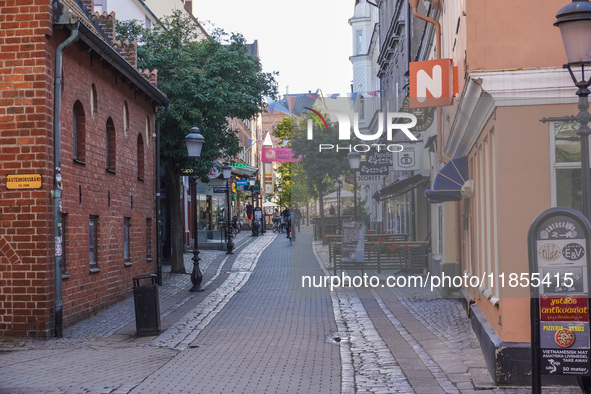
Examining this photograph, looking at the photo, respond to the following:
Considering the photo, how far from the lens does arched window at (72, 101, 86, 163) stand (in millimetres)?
16078

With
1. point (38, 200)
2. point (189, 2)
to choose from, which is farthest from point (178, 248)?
point (189, 2)

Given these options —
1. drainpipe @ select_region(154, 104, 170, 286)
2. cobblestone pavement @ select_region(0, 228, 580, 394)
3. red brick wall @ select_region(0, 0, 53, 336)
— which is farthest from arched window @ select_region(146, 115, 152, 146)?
red brick wall @ select_region(0, 0, 53, 336)

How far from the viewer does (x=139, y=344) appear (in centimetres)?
1270

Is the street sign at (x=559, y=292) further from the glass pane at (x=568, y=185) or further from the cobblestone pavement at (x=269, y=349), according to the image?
the glass pane at (x=568, y=185)

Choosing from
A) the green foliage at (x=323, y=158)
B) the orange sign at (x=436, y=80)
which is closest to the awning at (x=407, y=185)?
the green foliage at (x=323, y=158)

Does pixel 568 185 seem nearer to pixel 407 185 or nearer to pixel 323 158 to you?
pixel 407 185

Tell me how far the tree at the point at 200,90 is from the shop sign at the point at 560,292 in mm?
17750

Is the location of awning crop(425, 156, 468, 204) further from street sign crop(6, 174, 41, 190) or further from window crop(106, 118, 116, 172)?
window crop(106, 118, 116, 172)

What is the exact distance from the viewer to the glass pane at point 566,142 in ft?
30.2

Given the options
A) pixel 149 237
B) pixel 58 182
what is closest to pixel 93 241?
pixel 58 182

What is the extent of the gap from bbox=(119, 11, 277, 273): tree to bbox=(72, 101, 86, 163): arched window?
8.43 meters

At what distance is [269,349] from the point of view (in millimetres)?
11812

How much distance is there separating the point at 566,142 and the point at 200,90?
16.9m

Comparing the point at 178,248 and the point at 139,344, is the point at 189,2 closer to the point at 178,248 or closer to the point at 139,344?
the point at 178,248
